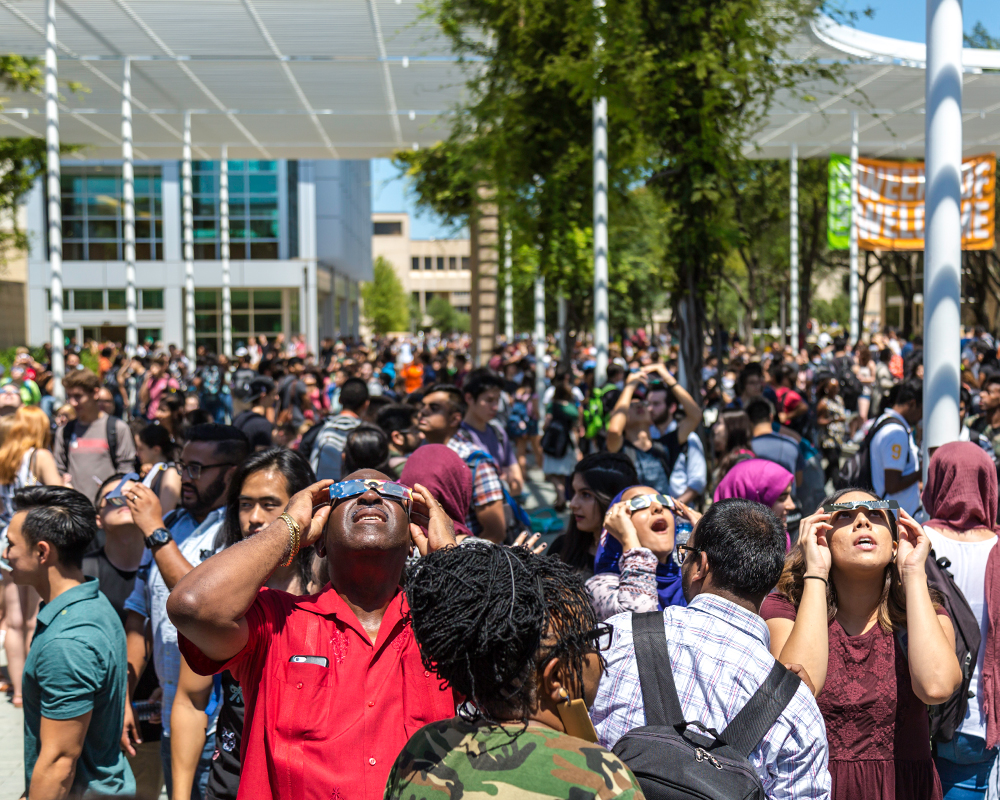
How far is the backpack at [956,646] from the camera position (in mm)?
3209

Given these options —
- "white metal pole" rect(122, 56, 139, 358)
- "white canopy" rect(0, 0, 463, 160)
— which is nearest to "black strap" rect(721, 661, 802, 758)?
"white canopy" rect(0, 0, 463, 160)

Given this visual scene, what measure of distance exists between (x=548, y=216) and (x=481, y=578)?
11.4 m

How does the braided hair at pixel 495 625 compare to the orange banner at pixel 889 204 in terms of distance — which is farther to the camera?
the orange banner at pixel 889 204

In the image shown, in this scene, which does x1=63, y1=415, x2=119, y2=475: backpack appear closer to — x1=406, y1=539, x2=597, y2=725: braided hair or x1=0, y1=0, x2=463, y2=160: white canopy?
x1=406, y1=539, x2=597, y2=725: braided hair

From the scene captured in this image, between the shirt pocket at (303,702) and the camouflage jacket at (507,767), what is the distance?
0.51 metres

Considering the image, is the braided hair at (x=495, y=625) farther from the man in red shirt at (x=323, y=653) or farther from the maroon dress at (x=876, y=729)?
the maroon dress at (x=876, y=729)

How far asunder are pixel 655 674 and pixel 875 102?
852 inches

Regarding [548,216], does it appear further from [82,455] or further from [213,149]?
[213,149]

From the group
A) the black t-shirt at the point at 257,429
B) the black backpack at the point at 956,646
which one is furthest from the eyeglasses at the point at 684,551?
the black t-shirt at the point at 257,429

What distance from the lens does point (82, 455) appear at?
7.95 meters

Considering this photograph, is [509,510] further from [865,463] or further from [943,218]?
[943,218]

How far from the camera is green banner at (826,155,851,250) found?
2211cm

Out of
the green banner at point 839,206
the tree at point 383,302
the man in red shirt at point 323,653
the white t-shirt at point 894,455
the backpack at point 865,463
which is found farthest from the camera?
the tree at point 383,302

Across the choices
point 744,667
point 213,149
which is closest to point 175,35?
point 213,149
